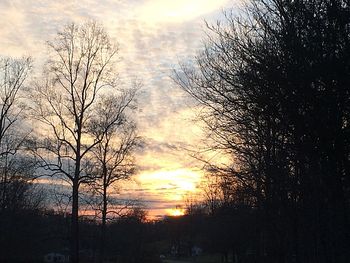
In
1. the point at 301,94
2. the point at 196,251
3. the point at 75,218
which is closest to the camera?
the point at 301,94

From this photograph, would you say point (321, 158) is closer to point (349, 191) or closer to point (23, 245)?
point (349, 191)

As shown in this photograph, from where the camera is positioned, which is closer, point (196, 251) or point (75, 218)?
point (75, 218)

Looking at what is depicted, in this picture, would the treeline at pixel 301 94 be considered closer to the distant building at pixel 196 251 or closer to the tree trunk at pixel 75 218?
the tree trunk at pixel 75 218

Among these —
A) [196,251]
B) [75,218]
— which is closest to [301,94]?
[75,218]

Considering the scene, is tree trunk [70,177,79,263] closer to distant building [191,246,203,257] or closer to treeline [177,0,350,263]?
treeline [177,0,350,263]

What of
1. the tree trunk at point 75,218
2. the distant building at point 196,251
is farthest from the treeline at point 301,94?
the distant building at point 196,251

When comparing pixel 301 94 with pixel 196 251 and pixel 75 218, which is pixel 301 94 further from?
pixel 196 251

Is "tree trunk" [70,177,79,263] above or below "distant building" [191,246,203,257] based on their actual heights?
above

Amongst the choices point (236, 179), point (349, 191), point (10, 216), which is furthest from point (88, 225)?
point (349, 191)

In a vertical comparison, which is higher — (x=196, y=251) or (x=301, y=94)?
(x=301, y=94)

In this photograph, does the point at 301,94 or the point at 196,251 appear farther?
the point at 196,251

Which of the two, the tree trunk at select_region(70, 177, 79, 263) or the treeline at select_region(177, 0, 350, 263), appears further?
the tree trunk at select_region(70, 177, 79, 263)

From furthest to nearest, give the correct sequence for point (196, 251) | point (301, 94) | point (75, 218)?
point (196, 251) → point (75, 218) → point (301, 94)

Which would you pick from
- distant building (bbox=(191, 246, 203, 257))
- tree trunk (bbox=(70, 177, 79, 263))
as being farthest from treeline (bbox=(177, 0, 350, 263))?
distant building (bbox=(191, 246, 203, 257))
